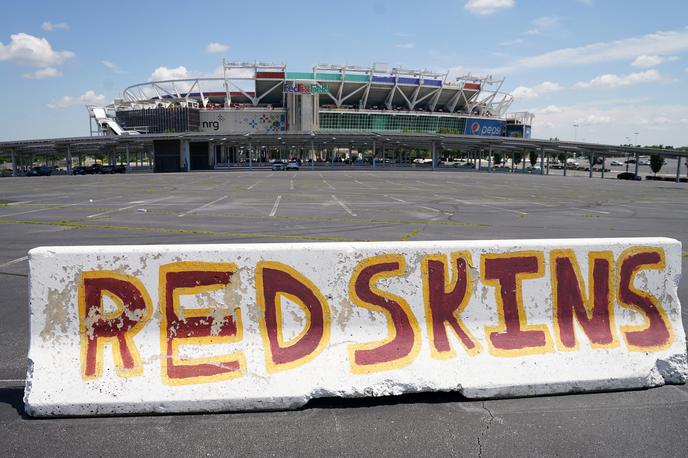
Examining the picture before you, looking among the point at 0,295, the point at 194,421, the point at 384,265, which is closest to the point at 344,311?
the point at 384,265

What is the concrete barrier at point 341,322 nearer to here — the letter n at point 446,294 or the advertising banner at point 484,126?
the letter n at point 446,294

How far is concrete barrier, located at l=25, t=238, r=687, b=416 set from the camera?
3668 millimetres

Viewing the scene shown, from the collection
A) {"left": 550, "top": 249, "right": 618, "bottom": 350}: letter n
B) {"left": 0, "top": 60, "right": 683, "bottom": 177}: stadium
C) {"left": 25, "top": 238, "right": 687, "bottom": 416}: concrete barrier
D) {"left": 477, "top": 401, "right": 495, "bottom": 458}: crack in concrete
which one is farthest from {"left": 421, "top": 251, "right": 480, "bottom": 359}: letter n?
{"left": 0, "top": 60, "right": 683, "bottom": 177}: stadium

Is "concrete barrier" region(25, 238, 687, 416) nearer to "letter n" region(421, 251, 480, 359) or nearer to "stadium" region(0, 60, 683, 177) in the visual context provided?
"letter n" region(421, 251, 480, 359)

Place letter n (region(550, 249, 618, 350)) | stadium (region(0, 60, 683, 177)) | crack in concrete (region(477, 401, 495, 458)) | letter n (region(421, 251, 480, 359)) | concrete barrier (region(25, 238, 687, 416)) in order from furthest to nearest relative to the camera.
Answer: stadium (region(0, 60, 683, 177)) < letter n (region(550, 249, 618, 350)) < letter n (region(421, 251, 480, 359)) < concrete barrier (region(25, 238, 687, 416)) < crack in concrete (region(477, 401, 495, 458))

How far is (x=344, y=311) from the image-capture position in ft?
13.0

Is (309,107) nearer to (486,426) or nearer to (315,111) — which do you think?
(315,111)

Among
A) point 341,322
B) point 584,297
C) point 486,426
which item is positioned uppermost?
point 584,297

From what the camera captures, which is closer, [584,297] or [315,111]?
[584,297]

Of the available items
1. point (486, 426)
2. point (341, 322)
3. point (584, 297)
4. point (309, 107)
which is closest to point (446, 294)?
point (341, 322)

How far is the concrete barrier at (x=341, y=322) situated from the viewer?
12.0 feet

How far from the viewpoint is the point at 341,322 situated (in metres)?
3.95

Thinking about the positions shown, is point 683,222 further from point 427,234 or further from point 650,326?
point 650,326

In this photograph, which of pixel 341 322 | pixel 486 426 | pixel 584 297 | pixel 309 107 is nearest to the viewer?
pixel 486 426
